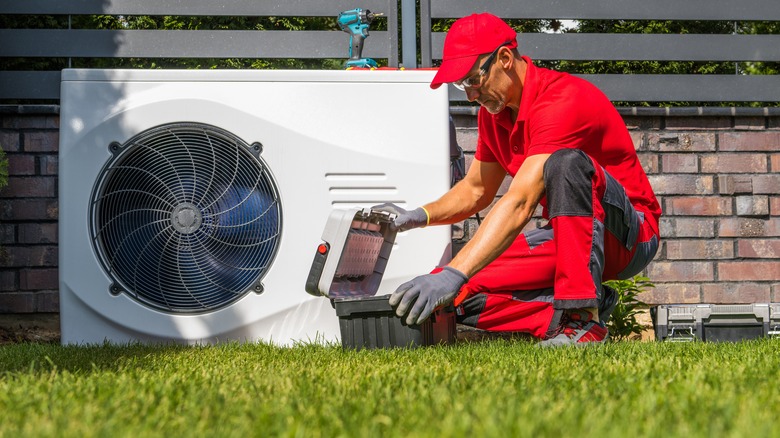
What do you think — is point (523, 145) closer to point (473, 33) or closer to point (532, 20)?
point (473, 33)

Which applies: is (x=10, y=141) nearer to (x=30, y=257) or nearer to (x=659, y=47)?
(x=30, y=257)

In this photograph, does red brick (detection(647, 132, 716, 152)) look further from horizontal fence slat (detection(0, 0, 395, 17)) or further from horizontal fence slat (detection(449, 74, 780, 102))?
horizontal fence slat (detection(0, 0, 395, 17))

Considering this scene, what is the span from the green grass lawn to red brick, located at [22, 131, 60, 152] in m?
1.69

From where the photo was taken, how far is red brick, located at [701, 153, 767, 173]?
13.4 ft

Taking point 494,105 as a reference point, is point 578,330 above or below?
below

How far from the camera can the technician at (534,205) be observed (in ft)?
8.86

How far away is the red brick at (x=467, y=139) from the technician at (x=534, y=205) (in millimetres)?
746

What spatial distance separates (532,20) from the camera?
4395 millimetres

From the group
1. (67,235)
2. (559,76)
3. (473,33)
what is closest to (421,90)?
(473,33)

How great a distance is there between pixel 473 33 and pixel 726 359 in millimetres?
1287

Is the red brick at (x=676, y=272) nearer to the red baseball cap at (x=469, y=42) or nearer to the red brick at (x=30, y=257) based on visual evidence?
the red baseball cap at (x=469, y=42)

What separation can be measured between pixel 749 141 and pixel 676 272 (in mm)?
697

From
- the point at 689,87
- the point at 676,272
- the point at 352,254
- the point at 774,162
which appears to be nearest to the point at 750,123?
the point at 774,162

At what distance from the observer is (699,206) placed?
13.4 ft
